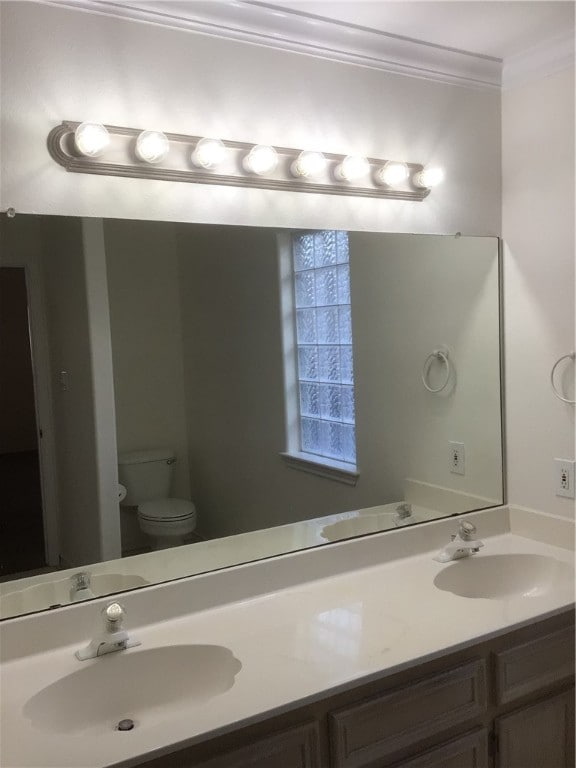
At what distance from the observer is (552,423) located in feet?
7.18

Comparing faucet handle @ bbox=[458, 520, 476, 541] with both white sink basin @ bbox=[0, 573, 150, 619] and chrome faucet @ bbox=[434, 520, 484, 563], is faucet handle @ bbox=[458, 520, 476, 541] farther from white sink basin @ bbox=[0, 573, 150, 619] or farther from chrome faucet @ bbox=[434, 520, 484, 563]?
white sink basin @ bbox=[0, 573, 150, 619]

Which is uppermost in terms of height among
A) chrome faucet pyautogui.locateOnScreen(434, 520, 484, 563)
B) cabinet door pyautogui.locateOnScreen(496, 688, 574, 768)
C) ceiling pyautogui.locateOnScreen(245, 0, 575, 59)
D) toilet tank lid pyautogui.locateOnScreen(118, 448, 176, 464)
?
ceiling pyautogui.locateOnScreen(245, 0, 575, 59)

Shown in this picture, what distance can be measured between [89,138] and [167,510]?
0.94m

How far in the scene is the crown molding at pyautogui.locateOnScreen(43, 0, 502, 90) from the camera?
1.65 m

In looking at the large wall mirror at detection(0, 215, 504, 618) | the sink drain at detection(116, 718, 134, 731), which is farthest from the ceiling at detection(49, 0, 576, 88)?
the sink drain at detection(116, 718, 134, 731)

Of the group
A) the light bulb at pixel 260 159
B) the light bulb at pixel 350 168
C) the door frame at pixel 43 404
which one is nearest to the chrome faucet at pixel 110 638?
the door frame at pixel 43 404

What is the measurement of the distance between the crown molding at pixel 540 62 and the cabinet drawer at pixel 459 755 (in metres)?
1.89

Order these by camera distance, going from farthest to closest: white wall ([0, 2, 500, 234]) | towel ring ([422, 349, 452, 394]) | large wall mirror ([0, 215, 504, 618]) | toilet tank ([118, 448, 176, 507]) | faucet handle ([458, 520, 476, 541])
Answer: towel ring ([422, 349, 452, 394])
faucet handle ([458, 520, 476, 541])
toilet tank ([118, 448, 176, 507])
large wall mirror ([0, 215, 504, 618])
white wall ([0, 2, 500, 234])

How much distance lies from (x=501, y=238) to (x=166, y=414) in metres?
1.31

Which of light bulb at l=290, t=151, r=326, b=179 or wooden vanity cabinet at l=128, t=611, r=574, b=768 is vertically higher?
light bulb at l=290, t=151, r=326, b=179

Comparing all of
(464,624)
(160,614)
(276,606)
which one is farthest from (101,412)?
(464,624)

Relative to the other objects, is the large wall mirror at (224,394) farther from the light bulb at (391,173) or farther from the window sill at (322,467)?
the light bulb at (391,173)

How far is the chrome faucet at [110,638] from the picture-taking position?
1541mm

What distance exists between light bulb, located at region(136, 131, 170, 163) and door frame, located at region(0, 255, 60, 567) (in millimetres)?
353
